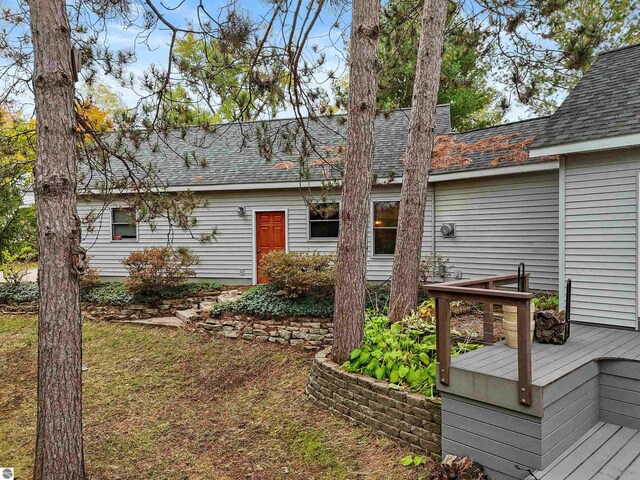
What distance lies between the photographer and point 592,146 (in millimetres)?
4855

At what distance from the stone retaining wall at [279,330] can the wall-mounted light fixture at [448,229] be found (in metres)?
3.51

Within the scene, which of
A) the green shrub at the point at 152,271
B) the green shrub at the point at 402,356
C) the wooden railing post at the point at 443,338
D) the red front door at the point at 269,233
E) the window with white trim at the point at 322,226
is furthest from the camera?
the red front door at the point at 269,233

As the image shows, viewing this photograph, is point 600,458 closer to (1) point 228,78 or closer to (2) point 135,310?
(1) point 228,78

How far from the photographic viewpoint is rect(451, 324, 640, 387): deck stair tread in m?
3.16

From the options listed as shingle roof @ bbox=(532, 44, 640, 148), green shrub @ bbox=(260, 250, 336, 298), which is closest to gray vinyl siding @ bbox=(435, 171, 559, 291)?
shingle roof @ bbox=(532, 44, 640, 148)

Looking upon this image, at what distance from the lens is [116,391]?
5613 mm

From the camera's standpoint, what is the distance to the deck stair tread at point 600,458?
111 inches

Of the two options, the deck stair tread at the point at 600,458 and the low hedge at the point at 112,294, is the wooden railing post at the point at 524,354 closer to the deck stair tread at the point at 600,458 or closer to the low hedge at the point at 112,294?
the deck stair tread at the point at 600,458

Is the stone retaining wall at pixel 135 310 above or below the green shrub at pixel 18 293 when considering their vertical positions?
below

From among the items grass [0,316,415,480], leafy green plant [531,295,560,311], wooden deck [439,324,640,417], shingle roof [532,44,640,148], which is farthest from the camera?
leafy green plant [531,295,560,311]

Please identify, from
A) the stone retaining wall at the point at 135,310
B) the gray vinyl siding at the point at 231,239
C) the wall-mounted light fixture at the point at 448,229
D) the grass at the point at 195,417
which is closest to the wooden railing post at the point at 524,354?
the grass at the point at 195,417

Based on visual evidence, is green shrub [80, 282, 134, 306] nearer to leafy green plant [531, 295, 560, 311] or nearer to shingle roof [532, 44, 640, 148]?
leafy green plant [531, 295, 560, 311]

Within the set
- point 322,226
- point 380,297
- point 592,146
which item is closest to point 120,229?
point 322,226

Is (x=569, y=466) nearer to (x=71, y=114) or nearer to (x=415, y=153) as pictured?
(x=415, y=153)
